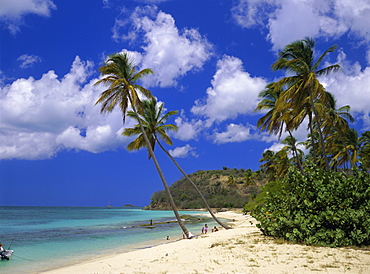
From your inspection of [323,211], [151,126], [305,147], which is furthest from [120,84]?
[305,147]

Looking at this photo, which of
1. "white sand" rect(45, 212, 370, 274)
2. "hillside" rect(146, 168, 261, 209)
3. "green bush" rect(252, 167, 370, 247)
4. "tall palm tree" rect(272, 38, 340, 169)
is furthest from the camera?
"hillside" rect(146, 168, 261, 209)

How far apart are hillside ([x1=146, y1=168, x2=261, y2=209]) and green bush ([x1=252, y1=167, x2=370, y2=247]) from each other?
6686cm

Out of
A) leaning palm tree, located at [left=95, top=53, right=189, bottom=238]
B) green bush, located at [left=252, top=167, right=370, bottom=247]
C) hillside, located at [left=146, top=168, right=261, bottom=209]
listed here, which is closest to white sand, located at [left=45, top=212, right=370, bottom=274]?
green bush, located at [left=252, top=167, right=370, bottom=247]

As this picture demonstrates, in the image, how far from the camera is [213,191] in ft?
303

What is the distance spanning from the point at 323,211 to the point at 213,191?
84464 millimetres

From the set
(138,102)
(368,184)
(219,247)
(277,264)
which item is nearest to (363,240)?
(368,184)

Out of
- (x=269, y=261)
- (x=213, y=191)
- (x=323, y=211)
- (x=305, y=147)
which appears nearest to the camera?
(x=269, y=261)

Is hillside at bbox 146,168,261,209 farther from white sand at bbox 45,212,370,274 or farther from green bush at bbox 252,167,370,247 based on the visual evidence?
white sand at bbox 45,212,370,274

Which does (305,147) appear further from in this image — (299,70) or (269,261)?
(269,261)

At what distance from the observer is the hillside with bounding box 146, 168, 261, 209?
81.7 m

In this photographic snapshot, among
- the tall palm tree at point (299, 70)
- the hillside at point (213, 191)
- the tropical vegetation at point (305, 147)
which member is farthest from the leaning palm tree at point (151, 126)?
the hillside at point (213, 191)

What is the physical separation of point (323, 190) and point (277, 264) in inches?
152

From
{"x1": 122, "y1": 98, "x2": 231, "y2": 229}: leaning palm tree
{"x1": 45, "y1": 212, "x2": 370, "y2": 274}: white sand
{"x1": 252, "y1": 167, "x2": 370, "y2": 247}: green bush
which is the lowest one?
{"x1": 45, "y1": 212, "x2": 370, "y2": 274}: white sand

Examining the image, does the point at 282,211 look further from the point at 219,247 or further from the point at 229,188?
the point at 229,188
